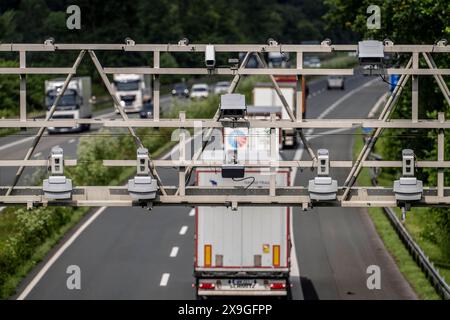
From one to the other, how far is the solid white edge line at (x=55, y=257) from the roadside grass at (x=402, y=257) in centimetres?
1214

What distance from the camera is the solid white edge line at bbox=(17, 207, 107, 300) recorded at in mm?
38225

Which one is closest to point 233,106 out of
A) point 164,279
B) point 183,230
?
point 164,279

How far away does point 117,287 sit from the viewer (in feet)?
127

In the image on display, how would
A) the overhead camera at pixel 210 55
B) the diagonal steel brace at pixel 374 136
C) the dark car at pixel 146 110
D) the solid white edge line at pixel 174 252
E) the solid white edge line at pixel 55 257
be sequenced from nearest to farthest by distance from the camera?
the overhead camera at pixel 210 55 → the diagonal steel brace at pixel 374 136 → the solid white edge line at pixel 55 257 → the solid white edge line at pixel 174 252 → the dark car at pixel 146 110

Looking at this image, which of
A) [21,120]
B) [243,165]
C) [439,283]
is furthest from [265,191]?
[439,283]

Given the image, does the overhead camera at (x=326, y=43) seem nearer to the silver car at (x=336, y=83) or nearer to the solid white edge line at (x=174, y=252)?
the solid white edge line at (x=174, y=252)

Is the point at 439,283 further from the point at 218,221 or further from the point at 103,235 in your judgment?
the point at 103,235

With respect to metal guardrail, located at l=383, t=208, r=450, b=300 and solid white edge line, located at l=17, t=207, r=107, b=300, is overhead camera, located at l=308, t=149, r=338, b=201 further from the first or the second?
solid white edge line, located at l=17, t=207, r=107, b=300

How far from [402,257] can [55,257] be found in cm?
1290

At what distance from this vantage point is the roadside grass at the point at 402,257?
3797 cm

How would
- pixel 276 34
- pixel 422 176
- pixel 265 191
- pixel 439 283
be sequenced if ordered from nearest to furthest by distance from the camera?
pixel 265 191 → pixel 439 283 → pixel 422 176 → pixel 276 34

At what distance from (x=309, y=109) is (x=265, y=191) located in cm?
9362

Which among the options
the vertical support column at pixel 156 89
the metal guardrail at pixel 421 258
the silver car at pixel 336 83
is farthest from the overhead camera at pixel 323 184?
the silver car at pixel 336 83

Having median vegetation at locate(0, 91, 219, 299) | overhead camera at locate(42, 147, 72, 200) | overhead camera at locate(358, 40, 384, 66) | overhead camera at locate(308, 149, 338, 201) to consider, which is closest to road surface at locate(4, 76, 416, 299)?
median vegetation at locate(0, 91, 219, 299)
